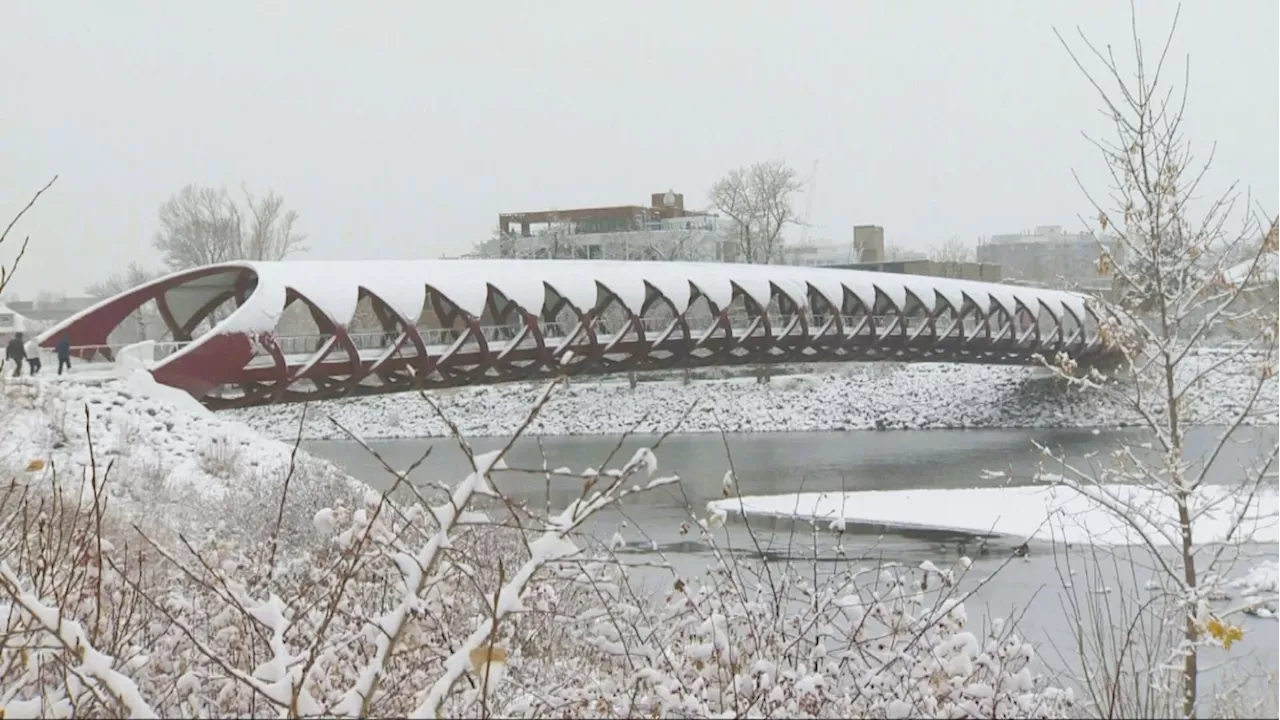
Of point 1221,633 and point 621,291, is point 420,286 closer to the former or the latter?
point 621,291

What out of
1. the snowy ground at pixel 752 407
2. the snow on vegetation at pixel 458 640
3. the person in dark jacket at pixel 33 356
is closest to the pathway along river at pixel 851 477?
the snowy ground at pixel 752 407

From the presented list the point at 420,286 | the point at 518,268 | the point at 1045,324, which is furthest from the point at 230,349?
the point at 1045,324

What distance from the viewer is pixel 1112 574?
12039 millimetres

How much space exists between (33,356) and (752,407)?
22.8 meters

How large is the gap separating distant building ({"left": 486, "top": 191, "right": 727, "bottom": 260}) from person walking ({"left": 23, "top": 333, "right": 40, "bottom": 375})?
41109 mm

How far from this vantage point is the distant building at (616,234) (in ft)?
210

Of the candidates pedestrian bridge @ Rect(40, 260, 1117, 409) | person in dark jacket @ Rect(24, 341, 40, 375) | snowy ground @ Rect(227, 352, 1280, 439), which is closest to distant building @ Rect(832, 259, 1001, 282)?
snowy ground @ Rect(227, 352, 1280, 439)

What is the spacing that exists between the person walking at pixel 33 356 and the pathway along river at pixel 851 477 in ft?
19.7

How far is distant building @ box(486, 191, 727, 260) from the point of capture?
6406 cm

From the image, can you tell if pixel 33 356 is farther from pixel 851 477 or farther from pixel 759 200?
pixel 759 200

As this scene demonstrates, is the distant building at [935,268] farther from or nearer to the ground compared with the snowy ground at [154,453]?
farther from the ground

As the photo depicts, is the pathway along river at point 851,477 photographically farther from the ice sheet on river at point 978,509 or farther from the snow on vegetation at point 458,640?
the snow on vegetation at point 458,640

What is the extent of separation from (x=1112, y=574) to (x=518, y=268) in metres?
17.2

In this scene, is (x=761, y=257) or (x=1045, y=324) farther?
(x=761, y=257)
